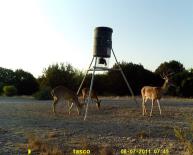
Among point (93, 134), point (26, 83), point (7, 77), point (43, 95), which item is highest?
point (7, 77)

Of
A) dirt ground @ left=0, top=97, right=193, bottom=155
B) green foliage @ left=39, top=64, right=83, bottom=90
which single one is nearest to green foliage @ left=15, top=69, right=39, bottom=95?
green foliage @ left=39, top=64, right=83, bottom=90

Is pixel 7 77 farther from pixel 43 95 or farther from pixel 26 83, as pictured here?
pixel 43 95

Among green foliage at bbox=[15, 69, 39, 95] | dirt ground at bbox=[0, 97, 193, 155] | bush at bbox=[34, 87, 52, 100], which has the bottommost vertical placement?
dirt ground at bbox=[0, 97, 193, 155]

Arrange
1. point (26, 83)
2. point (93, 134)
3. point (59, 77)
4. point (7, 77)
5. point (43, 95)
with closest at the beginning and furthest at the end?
point (93, 134) → point (43, 95) → point (59, 77) → point (26, 83) → point (7, 77)

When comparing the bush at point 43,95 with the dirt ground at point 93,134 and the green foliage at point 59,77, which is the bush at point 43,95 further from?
the dirt ground at point 93,134

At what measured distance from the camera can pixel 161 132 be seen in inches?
499

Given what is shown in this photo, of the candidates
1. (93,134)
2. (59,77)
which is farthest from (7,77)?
(93,134)

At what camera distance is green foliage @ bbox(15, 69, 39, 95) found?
4512 centimetres

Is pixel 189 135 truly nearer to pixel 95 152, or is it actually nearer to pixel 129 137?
pixel 129 137

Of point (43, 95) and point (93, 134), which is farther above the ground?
point (43, 95)

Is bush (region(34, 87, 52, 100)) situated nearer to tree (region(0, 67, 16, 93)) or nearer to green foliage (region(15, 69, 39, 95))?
green foliage (region(15, 69, 39, 95))

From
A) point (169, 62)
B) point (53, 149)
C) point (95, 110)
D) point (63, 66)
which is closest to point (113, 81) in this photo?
point (63, 66)

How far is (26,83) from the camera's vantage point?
45.2m

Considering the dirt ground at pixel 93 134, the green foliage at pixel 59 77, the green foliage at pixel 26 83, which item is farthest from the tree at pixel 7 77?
the dirt ground at pixel 93 134
